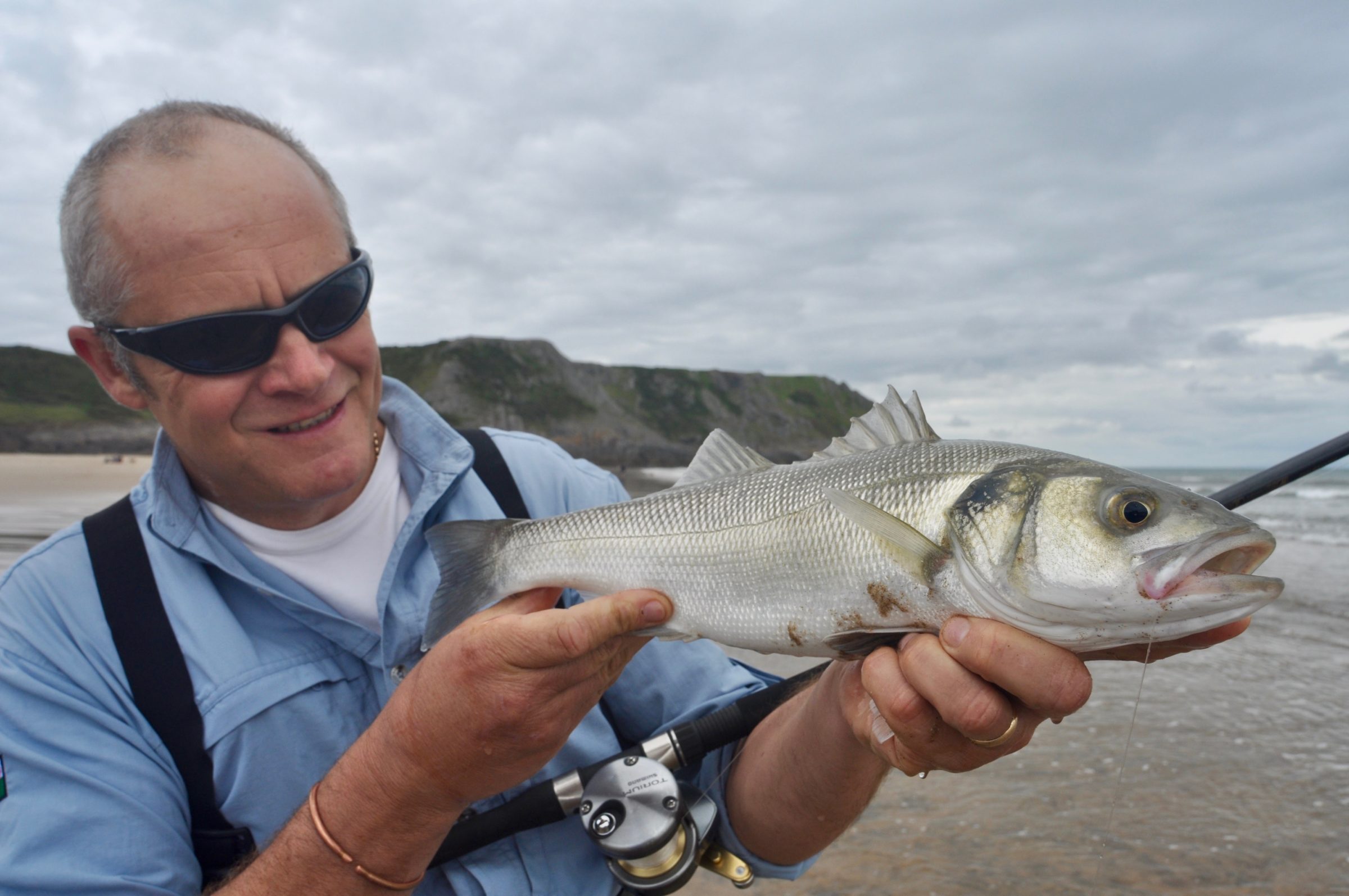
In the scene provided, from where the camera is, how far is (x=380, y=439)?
3.04 m

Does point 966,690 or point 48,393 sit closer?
point 966,690

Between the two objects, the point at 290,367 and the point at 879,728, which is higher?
the point at 290,367

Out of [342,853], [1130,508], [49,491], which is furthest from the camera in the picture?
[49,491]

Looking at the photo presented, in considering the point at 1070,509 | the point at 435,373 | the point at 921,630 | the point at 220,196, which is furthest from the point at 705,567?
the point at 435,373

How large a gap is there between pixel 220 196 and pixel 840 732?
2.54 meters

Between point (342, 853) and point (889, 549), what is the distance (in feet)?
5.48

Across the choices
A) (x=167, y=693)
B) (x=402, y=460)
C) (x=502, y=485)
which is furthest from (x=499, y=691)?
(x=402, y=460)

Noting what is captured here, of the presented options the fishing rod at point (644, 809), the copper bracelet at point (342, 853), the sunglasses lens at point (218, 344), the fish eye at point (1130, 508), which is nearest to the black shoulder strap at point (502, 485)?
the fishing rod at point (644, 809)

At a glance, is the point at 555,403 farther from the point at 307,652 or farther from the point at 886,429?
the point at 886,429

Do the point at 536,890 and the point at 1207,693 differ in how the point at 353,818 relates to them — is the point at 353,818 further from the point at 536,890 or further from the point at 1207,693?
the point at 1207,693

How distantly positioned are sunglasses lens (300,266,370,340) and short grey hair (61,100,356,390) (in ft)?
1.70

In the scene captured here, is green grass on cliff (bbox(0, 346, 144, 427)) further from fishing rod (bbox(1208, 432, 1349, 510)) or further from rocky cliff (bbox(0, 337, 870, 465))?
fishing rod (bbox(1208, 432, 1349, 510))

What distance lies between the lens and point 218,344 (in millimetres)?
2402

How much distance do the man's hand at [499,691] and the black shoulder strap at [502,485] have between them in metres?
0.87
